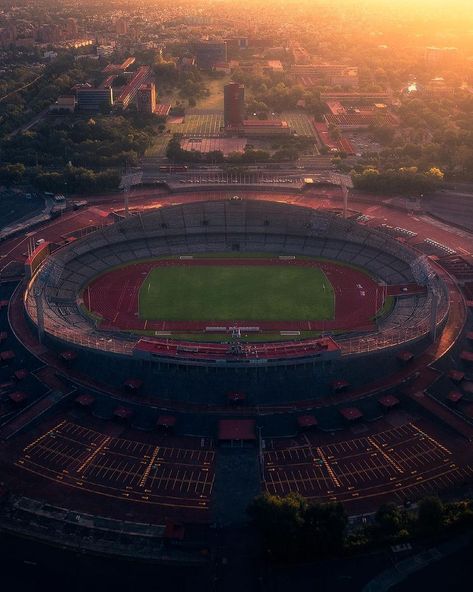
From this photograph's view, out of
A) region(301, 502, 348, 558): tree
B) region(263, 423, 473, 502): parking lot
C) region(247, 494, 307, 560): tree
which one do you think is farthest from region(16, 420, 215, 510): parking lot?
region(301, 502, 348, 558): tree

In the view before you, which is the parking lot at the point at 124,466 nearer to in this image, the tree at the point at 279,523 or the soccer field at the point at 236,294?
the tree at the point at 279,523

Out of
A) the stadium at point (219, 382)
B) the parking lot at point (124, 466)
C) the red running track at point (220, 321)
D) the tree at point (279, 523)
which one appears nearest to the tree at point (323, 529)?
the tree at point (279, 523)

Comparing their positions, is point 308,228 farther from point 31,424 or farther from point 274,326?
point 31,424

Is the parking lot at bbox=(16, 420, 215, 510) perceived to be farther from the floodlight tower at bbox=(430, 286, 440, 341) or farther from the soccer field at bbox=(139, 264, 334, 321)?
the floodlight tower at bbox=(430, 286, 440, 341)

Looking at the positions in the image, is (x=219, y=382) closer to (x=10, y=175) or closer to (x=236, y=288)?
(x=236, y=288)

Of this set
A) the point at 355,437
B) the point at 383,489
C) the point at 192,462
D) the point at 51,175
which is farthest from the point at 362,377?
the point at 51,175

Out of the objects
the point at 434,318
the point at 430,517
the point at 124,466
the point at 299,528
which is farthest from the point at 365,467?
the point at 434,318
